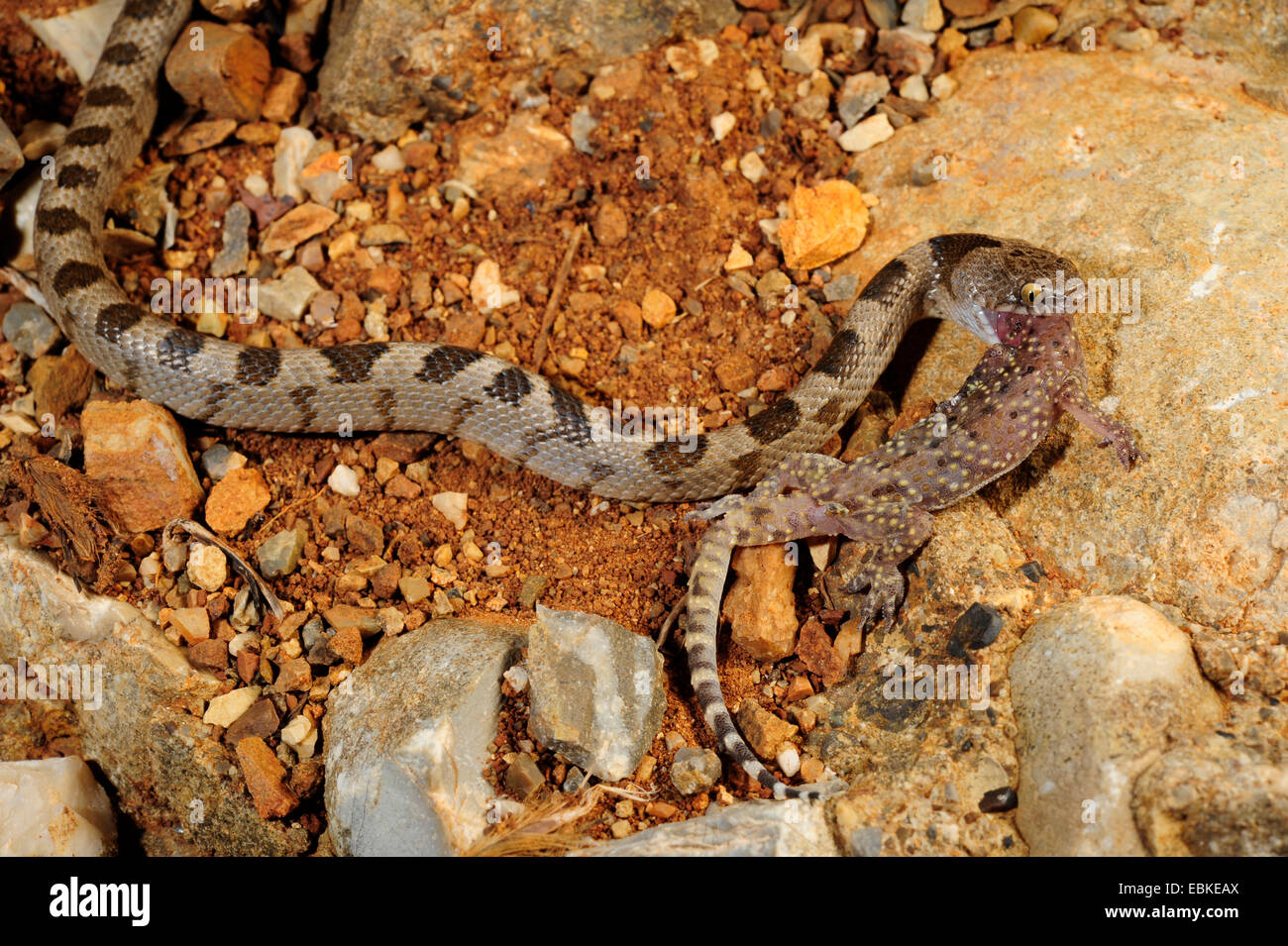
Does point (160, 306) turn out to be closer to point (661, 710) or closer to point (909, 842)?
point (661, 710)

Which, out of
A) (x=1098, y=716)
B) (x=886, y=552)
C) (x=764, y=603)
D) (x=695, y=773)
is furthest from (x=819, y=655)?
(x=1098, y=716)

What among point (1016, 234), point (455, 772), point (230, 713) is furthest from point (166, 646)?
point (1016, 234)

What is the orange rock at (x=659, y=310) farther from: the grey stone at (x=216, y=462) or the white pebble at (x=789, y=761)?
the white pebble at (x=789, y=761)

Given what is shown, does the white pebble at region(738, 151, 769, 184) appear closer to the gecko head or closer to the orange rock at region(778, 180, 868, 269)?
the orange rock at region(778, 180, 868, 269)

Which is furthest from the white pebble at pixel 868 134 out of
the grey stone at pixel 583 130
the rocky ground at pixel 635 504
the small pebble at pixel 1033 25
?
the grey stone at pixel 583 130

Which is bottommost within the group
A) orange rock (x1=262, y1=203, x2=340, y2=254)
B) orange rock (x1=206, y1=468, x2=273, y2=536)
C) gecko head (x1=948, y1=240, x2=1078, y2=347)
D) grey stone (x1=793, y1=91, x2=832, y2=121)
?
orange rock (x1=206, y1=468, x2=273, y2=536)

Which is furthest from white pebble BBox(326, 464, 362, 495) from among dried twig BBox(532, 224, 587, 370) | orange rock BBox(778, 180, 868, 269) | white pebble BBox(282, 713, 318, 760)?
orange rock BBox(778, 180, 868, 269)
